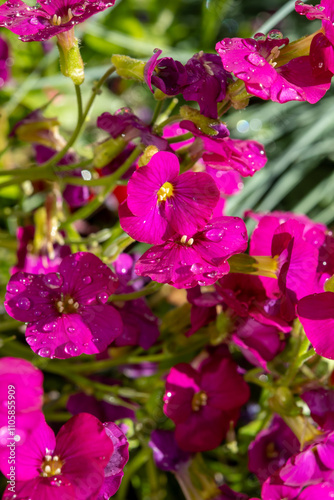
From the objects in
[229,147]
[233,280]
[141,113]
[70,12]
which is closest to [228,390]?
[233,280]

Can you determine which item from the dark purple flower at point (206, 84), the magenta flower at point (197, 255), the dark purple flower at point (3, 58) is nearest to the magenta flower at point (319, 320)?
the magenta flower at point (197, 255)

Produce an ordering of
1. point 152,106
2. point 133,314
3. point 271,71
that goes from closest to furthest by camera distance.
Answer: point 271,71, point 133,314, point 152,106

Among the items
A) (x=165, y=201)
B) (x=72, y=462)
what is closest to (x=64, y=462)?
(x=72, y=462)

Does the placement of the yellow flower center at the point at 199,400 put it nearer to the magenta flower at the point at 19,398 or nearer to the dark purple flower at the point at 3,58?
the magenta flower at the point at 19,398

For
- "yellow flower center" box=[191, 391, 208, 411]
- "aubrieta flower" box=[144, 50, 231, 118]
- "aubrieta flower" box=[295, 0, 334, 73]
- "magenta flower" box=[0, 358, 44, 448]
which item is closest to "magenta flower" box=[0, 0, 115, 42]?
"aubrieta flower" box=[144, 50, 231, 118]

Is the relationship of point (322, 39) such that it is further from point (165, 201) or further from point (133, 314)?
point (133, 314)

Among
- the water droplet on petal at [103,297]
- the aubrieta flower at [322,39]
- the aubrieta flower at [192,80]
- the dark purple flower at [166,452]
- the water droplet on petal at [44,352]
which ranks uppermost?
the aubrieta flower at [322,39]

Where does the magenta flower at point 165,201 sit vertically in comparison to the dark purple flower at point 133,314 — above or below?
above

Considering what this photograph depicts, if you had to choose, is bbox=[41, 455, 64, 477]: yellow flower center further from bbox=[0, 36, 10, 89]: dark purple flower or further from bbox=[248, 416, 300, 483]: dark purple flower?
bbox=[0, 36, 10, 89]: dark purple flower
